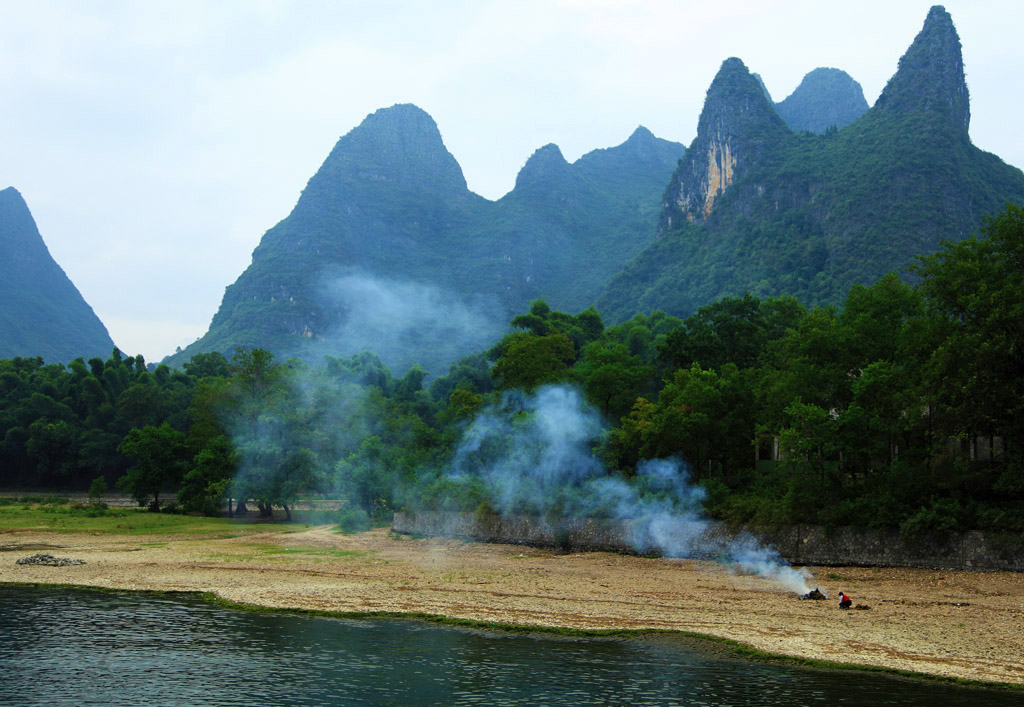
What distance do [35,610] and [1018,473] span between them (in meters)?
33.1

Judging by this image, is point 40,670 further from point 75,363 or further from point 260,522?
A: point 75,363

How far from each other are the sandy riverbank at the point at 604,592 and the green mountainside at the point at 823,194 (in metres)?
87.4

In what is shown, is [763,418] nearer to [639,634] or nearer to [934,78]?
[639,634]

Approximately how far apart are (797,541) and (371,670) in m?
20.3

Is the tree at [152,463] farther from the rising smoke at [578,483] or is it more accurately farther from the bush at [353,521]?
the rising smoke at [578,483]

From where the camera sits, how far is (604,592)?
28.5 m

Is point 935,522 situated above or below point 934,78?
below

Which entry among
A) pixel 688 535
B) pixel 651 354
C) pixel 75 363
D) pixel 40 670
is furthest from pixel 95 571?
pixel 75 363

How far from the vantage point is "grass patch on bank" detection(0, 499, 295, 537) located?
50094 mm

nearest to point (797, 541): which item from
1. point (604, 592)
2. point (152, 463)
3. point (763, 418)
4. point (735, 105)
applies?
point (763, 418)

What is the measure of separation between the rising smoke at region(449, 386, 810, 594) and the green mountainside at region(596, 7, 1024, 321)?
74.1 m

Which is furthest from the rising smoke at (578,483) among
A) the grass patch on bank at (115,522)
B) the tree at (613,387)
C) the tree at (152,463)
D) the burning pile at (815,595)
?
the tree at (152,463)

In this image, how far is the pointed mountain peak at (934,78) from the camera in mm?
153500

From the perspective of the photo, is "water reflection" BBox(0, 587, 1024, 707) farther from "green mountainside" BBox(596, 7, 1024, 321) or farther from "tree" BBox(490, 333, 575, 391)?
"green mountainside" BBox(596, 7, 1024, 321)
